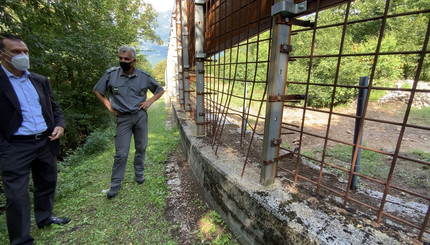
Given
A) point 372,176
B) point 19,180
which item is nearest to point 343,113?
point 372,176

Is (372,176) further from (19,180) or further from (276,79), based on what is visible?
(19,180)

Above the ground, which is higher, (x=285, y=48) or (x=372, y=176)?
(x=285, y=48)

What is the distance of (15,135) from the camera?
1.83m

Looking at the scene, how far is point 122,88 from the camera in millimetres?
2641

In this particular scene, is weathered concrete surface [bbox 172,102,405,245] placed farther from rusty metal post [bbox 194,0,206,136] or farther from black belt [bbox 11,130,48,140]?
black belt [bbox 11,130,48,140]

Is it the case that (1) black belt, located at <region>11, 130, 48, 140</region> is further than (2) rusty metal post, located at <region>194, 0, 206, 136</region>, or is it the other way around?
(2) rusty metal post, located at <region>194, 0, 206, 136</region>

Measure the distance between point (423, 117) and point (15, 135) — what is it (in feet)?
36.3

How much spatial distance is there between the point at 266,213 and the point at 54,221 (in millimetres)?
2309

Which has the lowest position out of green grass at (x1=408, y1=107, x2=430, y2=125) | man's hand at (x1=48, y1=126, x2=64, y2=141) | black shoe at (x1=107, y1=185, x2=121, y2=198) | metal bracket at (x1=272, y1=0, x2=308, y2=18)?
black shoe at (x1=107, y1=185, x2=121, y2=198)

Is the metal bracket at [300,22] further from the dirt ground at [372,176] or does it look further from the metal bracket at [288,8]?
the dirt ground at [372,176]

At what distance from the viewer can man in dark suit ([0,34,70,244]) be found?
1.77 m

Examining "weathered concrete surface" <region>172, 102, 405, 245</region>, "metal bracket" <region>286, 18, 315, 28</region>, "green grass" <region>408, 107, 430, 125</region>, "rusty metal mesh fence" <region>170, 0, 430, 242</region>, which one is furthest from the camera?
"green grass" <region>408, 107, 430, 125</region>

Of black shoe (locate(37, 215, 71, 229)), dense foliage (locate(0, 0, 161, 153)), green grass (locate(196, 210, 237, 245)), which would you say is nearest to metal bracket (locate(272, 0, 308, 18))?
green grass (locate(196, 210, 237, 245))

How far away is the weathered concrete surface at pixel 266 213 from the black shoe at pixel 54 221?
1577mm
